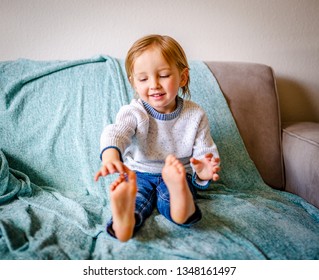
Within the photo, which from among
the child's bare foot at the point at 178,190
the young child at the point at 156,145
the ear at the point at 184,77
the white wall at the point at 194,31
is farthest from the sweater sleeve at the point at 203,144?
the white wall at the point at 194,31

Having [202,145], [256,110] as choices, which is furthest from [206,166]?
[256,110]

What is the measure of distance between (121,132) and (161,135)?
0.52ft

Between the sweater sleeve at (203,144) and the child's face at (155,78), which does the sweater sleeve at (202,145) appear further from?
the child's face at (155,78)

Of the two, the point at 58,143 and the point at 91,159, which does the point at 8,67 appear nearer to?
the point at 58,143

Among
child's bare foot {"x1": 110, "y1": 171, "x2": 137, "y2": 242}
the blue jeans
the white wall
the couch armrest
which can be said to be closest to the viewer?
child's bare foot {"x1": 110, "y1": 171, "x2": 137, "y2": 242}

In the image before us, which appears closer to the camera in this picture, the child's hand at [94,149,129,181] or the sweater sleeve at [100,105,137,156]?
the child's hand at [94,149,129,181]

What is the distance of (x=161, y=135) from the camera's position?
97 centimetres

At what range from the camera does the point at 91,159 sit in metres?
1.10

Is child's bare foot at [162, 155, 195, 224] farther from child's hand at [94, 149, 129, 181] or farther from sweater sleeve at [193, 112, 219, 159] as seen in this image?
sweater sleeve at [193, 112, 219, 159]

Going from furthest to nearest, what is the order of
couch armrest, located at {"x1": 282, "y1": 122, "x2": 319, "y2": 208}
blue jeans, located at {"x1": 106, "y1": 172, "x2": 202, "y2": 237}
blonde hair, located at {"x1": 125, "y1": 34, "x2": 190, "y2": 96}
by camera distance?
1. couch armrest, located at {"x1": 282, "y1": 122, "x2": 319, "y2": 208}
2. blonde hair, located at {"x1": 125, "y1": 34, "x2": 190, "y2": 96}
3. blue jeans, located at {"x1": 106, "y1": 172, "x2": 202, "y2": 237}

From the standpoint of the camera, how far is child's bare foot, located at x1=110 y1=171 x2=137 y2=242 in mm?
682

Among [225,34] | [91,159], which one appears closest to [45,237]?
[91,159]

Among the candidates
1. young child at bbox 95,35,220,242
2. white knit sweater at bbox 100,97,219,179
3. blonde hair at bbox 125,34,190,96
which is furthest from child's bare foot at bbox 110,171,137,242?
blonde hair at bbox 125,34,190,96
